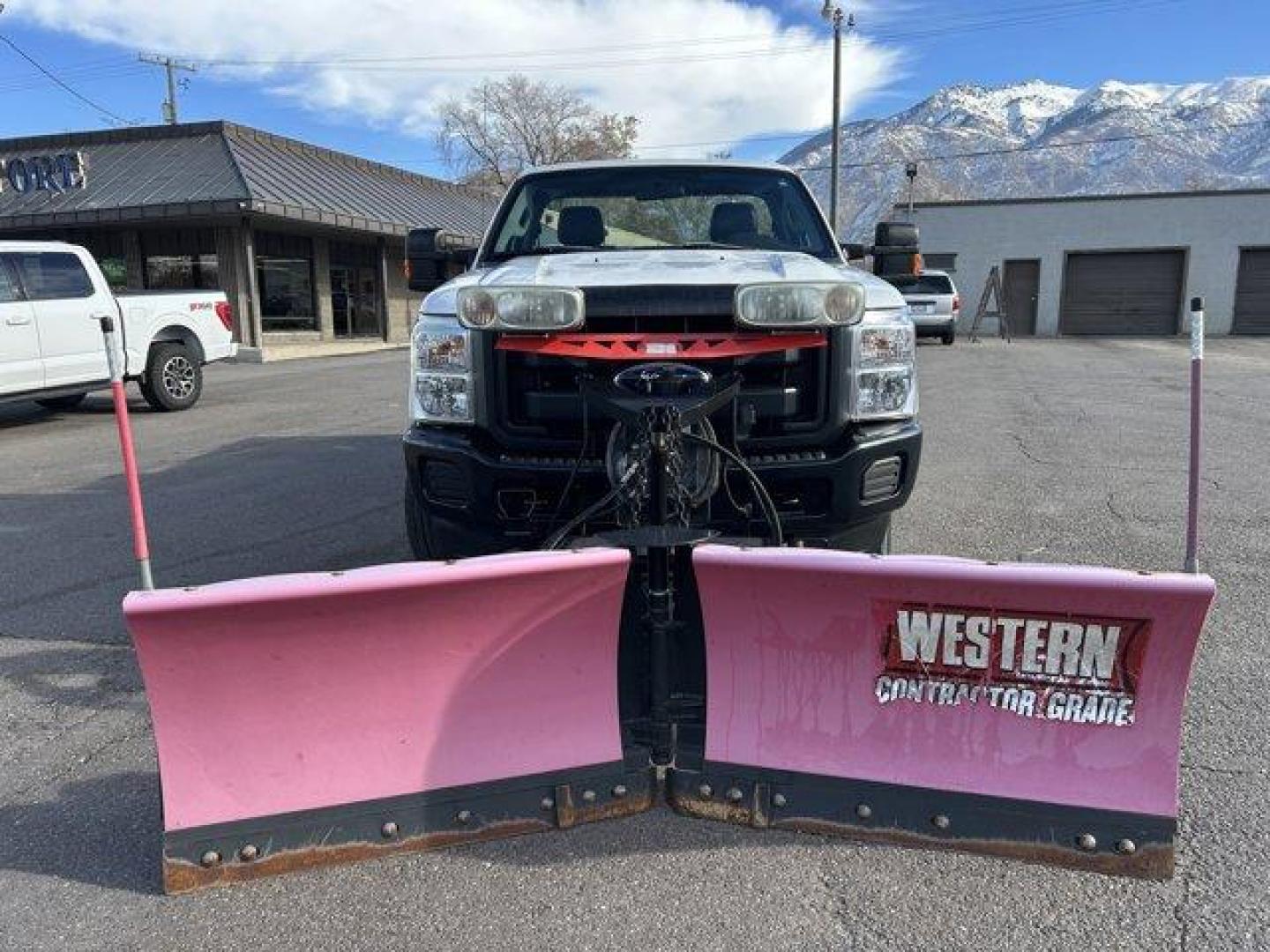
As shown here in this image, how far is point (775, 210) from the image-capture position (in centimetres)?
495

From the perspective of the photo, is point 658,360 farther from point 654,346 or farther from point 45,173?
point 45,173

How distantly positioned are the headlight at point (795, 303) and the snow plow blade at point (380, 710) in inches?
39.8

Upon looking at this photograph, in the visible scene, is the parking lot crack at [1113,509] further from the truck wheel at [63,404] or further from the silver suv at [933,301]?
the silver suv at [933,301]

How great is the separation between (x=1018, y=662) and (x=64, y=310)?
36.8 feet

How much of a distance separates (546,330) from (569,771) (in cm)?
141

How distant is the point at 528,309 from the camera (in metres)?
3.14

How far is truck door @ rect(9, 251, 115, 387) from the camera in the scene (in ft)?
34.1

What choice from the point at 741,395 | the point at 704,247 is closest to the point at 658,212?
the point at 704,247

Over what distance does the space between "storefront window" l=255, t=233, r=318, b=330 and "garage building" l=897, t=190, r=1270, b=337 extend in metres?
19.1

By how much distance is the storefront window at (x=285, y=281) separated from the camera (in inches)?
884

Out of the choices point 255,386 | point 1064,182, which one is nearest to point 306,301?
point 255,386

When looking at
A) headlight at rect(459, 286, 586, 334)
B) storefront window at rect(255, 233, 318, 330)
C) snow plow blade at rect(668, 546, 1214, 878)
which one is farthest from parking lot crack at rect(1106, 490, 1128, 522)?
storefront window at rect(255, 233, 318, 330)

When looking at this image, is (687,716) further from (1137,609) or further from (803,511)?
(1137,609)

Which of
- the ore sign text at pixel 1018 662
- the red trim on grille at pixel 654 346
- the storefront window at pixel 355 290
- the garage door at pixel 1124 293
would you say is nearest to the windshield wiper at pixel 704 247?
the red trim on grille at pixel 654 346
